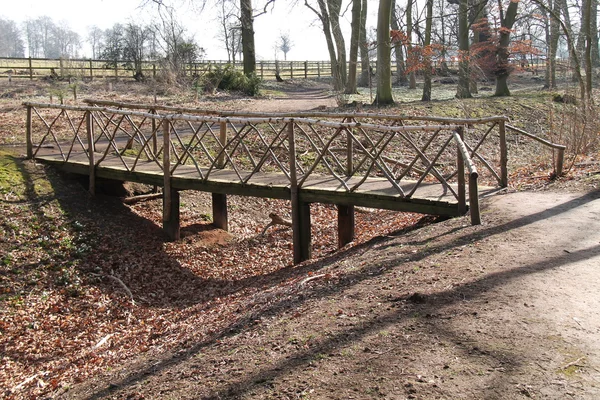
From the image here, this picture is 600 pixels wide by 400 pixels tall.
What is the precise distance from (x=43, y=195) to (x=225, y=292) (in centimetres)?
415

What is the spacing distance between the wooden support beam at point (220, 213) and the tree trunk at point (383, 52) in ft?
34.3

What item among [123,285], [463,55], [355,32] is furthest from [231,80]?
[123,285]

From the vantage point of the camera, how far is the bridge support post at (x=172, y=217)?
10656 millimetres

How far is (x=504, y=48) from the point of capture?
2591 centimetres

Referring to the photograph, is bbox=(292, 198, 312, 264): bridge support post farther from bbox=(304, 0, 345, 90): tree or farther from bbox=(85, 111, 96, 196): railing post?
bbox=(304, 0, 345, 90): tree

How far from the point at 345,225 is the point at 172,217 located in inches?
119

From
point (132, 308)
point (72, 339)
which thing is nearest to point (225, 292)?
point (132, 308)

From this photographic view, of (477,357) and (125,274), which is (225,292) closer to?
(125,274)

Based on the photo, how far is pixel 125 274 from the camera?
9.36 m

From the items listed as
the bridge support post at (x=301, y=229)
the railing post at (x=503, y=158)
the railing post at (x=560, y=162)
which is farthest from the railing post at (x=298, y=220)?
the railing post at (x=560, y=162)

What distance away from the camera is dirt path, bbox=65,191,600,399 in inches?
163

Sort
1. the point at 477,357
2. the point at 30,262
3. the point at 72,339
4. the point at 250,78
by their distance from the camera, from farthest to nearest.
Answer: the point at 250,78 → the point at 30,262 → the point at 72,339 → the point at 477,357

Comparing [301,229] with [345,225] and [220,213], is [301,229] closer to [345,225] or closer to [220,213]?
[345,225]

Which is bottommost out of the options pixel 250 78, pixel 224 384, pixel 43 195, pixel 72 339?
pixel 72 339
